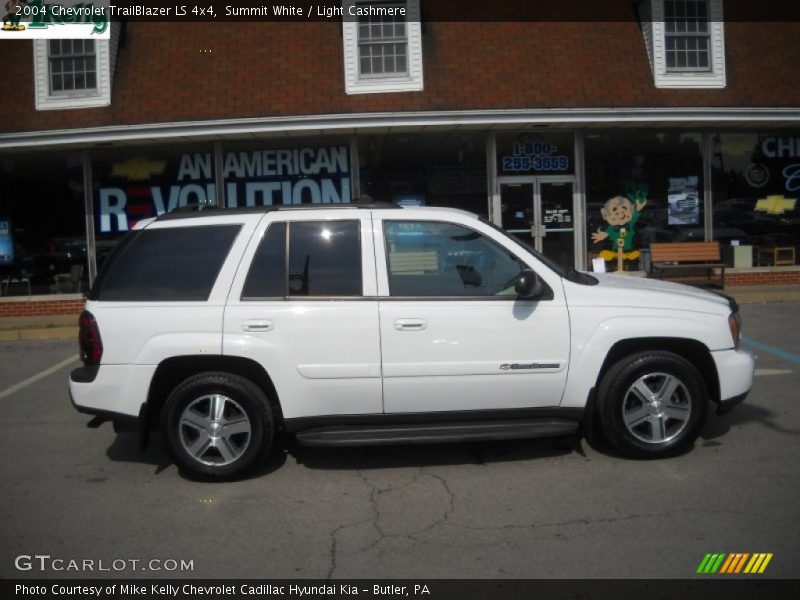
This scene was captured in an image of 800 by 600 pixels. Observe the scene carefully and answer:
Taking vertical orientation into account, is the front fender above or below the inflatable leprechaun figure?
below

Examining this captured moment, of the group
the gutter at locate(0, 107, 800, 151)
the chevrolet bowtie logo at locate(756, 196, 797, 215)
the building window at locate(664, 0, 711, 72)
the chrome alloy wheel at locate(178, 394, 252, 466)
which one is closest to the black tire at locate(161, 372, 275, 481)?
the chrome alloy wheel at locate(178, 394, 252, 466)

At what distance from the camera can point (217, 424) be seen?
5.27 m

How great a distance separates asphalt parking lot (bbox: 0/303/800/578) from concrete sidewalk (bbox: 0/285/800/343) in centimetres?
632

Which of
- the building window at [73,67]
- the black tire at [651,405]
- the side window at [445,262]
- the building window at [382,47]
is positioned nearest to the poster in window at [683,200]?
the building window at [382,47]

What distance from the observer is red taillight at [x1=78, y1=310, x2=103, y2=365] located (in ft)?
17.2

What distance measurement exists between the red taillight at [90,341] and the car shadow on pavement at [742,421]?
179 inches

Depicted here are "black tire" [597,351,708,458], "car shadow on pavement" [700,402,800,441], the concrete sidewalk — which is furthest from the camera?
the concrete sidewalk

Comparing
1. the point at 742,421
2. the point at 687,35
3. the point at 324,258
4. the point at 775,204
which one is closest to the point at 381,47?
the point at 687,35

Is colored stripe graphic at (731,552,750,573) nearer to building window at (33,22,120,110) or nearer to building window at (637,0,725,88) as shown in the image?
building window at (637,0,725,88)

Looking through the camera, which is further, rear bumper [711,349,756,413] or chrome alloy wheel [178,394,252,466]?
rear bumper [711,349,756,413]

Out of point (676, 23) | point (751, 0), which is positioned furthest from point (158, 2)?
point (751, 0)

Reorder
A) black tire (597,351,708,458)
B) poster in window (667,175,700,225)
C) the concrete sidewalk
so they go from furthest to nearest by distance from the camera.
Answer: poster in window (667,175,700,225), the concrete sidewalk, black tire (597,351,708,458)

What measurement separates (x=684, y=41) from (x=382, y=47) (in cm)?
555

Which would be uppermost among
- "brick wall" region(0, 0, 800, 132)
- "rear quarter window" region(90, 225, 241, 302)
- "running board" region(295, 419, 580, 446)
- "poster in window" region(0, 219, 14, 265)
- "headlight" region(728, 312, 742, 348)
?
"brick wall" region(0, 0, 800, 132)
